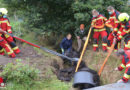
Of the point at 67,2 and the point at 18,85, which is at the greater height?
the point at 67,2

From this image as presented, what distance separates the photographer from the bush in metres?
3.82

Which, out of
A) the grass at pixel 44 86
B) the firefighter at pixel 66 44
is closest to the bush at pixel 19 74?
the grass at pixel 44 86

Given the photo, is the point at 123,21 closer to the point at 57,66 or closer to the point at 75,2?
the point at 75,2

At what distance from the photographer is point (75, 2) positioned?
634 centimetres

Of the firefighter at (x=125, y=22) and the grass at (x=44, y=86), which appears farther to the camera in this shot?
the firefighter at (x=125, y=22)

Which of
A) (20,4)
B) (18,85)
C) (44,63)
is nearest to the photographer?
(18,85)

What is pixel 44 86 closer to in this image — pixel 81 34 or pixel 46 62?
pixel 46 62

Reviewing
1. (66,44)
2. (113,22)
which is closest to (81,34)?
(66,44)

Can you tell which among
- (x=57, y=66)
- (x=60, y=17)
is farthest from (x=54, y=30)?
(x=57, y=66)

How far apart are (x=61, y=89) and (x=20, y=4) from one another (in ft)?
16.5

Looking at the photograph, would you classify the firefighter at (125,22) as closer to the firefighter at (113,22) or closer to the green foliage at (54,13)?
the firefighter at (113,22)

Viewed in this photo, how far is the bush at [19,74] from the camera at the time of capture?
12.5ft

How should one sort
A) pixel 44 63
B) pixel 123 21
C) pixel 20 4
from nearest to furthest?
1. pixel 123 21
2. pixel 44 63
3. pixel 20 4

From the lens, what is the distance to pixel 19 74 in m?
3.80
